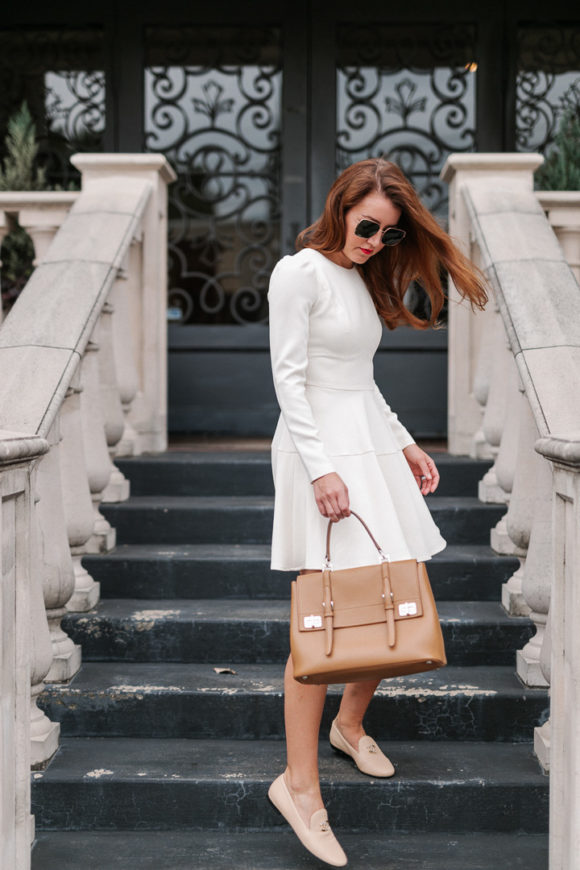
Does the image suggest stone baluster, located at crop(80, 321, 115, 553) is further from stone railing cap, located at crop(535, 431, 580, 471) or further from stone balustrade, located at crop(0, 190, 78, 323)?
stone railing cap, located at crop(535, 431, 580, 471)

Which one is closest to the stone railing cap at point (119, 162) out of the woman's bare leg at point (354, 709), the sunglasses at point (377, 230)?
the sunglasses at point (377, 230)

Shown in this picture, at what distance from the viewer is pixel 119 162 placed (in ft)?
15.3

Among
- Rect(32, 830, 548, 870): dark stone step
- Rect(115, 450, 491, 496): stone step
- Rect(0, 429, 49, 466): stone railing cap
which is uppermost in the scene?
Rect(0, 429, 49, 466): stone railing cap

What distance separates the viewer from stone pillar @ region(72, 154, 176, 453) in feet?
15.5

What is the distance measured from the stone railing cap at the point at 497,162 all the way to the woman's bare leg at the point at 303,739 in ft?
9.24

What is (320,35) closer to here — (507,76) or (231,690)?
(507,76)

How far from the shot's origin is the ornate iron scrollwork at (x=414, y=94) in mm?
6055

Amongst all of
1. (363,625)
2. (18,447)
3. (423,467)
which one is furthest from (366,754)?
(18,447)

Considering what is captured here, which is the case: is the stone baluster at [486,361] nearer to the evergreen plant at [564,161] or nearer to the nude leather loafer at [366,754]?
the evergreen plant at [564,161]

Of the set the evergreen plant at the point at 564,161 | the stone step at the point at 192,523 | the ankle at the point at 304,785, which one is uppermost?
the evergreen plant at the point at 564,161

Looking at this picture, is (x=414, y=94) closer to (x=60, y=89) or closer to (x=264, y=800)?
(x=60, y=89)


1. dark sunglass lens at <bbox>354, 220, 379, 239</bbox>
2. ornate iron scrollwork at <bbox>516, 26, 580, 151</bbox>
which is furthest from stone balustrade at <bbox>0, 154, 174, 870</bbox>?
ornate iron scrollwork at <bbox>516, 26, 580, 151</bbox>

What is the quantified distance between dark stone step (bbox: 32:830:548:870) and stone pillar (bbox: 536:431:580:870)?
0.33 metres

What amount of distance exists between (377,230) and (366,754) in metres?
1.52
